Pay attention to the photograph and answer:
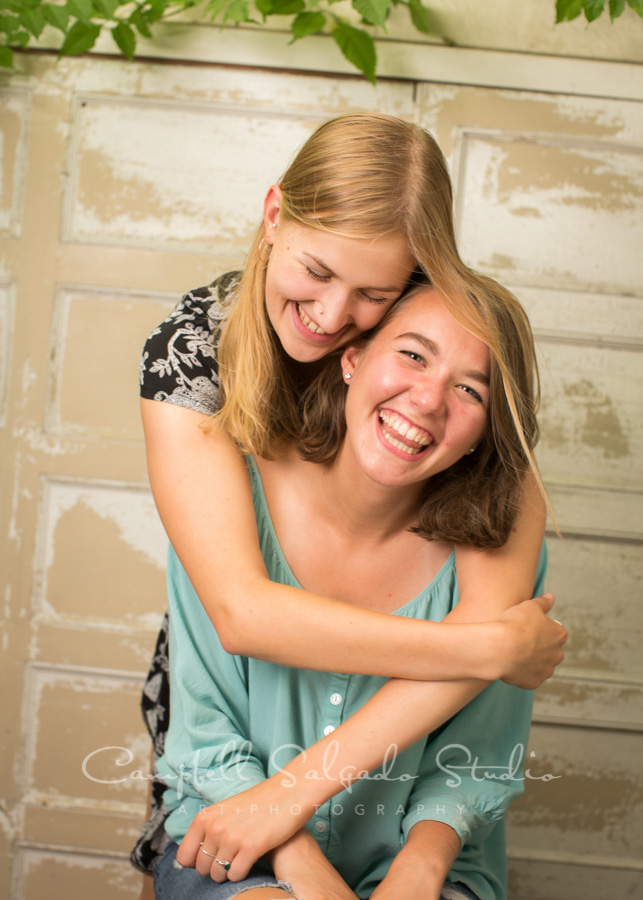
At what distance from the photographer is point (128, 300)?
2275mm

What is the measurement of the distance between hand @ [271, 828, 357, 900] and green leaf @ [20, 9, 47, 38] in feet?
6.41

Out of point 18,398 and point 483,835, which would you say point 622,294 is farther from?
point 18,398

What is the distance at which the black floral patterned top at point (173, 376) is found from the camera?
128 centimetres

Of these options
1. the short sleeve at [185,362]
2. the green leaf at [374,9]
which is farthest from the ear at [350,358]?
the green leaf at [374,9]

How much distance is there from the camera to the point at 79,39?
6.57ft

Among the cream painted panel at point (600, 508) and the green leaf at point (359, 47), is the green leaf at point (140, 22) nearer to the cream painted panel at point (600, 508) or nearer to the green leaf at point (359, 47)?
the green leaf at point (359, 47)

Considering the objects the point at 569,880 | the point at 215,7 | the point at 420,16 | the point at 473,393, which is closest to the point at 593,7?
the point at 420,16

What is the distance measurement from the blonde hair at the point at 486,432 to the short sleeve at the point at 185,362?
8.1 inches

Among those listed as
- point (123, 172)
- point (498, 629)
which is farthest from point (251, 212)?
point (498, 629)

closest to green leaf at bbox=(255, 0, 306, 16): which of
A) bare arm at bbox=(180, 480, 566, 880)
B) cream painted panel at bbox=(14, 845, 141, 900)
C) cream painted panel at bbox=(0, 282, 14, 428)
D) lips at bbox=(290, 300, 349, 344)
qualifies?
cream painted panel at bbox=(0, 282, 14, 428)

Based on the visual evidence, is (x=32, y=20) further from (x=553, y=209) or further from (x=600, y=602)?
(x=600, y=602)

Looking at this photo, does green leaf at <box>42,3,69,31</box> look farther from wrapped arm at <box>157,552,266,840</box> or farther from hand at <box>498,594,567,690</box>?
hand at <box>498,594,567,690</box>

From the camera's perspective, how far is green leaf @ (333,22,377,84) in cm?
198

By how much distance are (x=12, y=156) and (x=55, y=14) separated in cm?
45
